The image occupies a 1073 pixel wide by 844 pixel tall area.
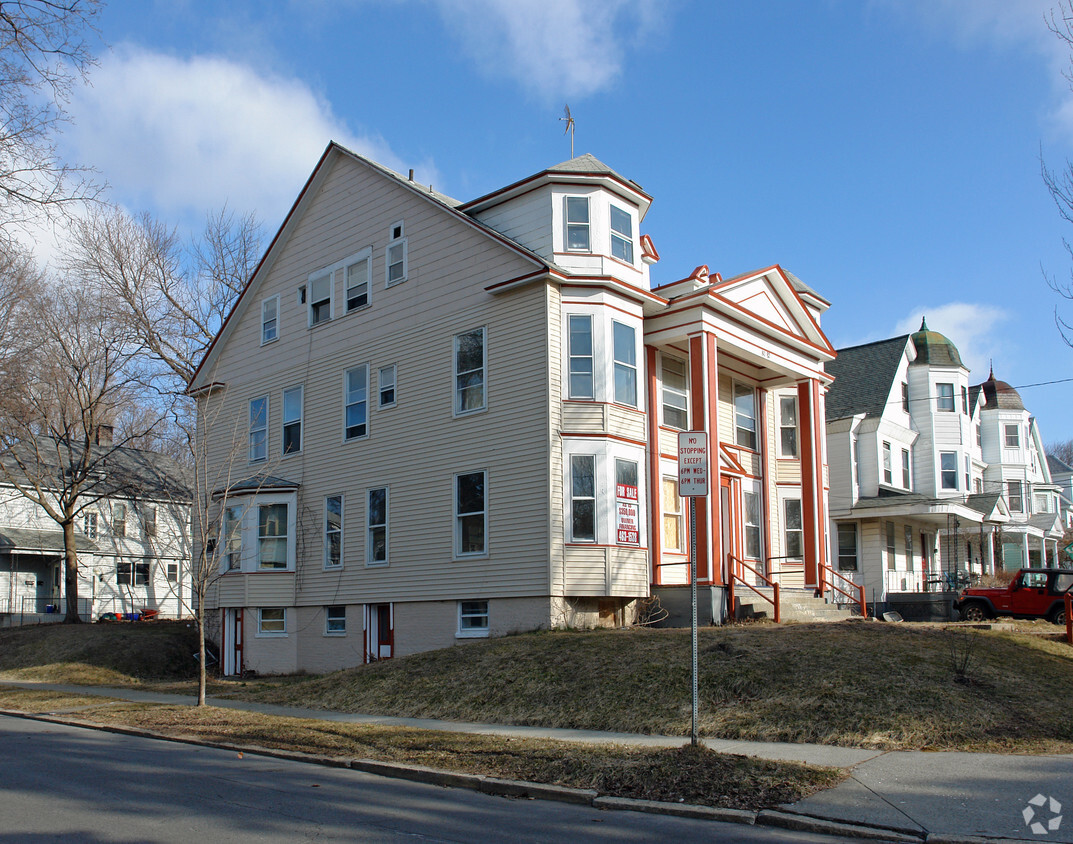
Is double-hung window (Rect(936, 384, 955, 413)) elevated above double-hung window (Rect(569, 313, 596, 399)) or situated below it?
above

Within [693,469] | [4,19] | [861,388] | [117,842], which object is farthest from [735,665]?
[861,388]

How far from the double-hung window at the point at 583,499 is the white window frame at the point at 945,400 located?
25700 mm

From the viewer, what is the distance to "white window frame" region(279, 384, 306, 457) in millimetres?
24875

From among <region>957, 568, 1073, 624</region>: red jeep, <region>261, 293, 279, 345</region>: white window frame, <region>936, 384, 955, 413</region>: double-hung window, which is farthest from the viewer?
<region>936, 384, 955, 413</region>: double-hung window

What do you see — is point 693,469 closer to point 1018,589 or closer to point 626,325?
point 626,325

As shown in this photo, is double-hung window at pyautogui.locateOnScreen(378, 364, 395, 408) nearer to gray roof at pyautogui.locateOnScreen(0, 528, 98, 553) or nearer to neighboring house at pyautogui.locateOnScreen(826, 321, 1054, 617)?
neighboring house at pyautogui.locateOnScreen(826, 321, 1054, 617)

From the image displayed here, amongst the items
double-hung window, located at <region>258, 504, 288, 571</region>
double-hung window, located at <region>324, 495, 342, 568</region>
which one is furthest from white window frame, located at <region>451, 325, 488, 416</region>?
double-hung window, located at <region>258, 504, 288, 571</region>

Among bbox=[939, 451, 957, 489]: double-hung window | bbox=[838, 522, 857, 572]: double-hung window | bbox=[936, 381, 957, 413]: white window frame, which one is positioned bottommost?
bbox=[838, 522, 857, 572]: double-hung window

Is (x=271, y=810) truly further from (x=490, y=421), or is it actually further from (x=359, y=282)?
(x=359, y=282)

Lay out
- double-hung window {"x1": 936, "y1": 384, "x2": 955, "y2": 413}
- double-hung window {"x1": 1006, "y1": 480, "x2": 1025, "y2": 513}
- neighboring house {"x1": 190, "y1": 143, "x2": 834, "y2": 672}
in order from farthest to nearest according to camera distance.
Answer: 1. double-hung window {"x1": 1006, "y1": 480, "x2": 1025, "y2": 513}
2. double-hung window {"x1": 936, "y1": 384, "x2": 955, "y2": 413}
3. neighboring house {"x1": 190, "y1": 143, "x2": 834, "y2": 672}

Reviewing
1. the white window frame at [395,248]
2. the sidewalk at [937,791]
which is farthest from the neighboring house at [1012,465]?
the sidewalk at [937,791]

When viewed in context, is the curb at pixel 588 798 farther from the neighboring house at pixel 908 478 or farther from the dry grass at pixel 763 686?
the neighboring house at pixel 908 478

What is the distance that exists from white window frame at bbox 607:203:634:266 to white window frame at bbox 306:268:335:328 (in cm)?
813

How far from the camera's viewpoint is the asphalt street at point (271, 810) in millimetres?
7254
